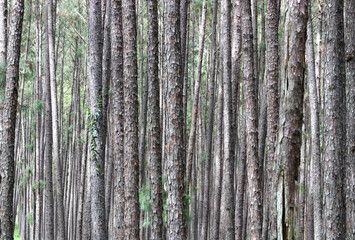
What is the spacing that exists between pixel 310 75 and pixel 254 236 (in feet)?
18.0

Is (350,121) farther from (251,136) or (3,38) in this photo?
(3,38)

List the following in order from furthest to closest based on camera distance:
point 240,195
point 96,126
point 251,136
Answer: point 240,195, point 96,126, point 251,136

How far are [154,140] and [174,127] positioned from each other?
65 cm

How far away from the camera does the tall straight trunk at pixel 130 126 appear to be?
653 cm

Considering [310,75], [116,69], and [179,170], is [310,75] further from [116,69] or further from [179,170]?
[179,170]

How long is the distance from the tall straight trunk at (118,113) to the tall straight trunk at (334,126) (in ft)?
10.4

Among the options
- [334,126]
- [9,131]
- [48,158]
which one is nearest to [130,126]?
[9,131]

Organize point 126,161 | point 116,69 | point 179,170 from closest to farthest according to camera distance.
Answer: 1. point 179,170
2. point 126,161
3. point 116,69

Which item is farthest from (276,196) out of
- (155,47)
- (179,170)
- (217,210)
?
(217,210)

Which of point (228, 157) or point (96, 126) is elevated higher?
point (96, 126)

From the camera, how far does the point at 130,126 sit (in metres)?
6.59

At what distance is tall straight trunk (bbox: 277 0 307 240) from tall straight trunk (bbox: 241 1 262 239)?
198 cm

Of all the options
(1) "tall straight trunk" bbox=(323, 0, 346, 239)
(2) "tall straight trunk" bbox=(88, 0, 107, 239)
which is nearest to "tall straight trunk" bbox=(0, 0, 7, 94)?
(2) "tall straight trunk" bbox=(88, 0, 107, 239)

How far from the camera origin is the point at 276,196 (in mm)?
4375
